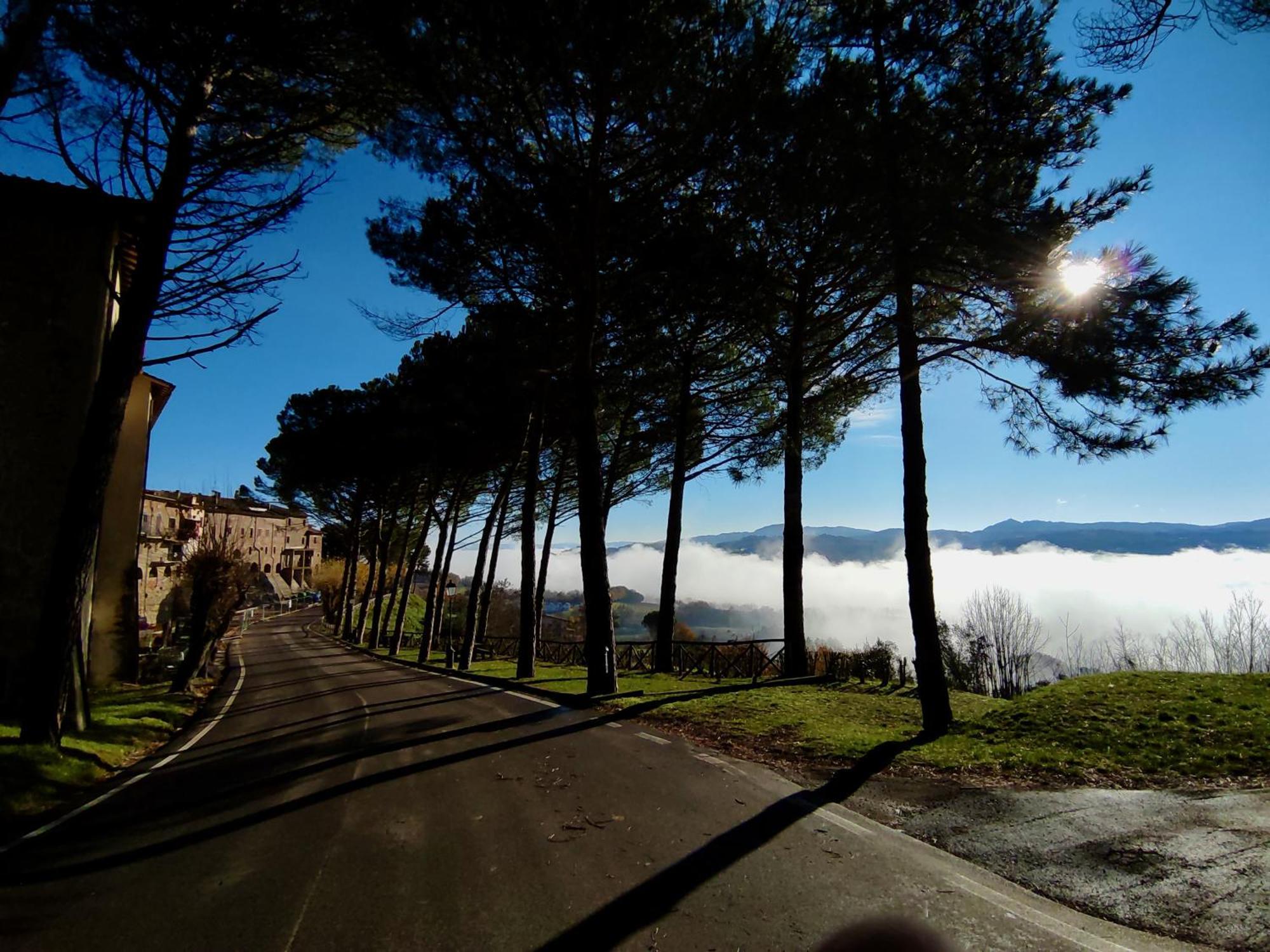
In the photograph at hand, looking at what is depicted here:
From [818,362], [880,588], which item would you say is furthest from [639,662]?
[880,588]

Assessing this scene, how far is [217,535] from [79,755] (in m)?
13.3

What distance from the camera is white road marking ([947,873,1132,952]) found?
3100mm

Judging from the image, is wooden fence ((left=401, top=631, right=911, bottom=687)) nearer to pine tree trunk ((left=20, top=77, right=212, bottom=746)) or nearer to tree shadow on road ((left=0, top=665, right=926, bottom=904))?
tree shadow on road ((left=0, top=665, right=926, bottom=904))

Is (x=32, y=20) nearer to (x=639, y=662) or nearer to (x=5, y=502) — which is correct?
(x=5, y=502)

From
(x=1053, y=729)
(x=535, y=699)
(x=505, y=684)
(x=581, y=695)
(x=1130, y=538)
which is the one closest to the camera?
(x=1053, y=729)

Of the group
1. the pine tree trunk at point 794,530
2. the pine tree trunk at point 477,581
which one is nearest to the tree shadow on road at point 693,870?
the pine tree trunk at point 794,530

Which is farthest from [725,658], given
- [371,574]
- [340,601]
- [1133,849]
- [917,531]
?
[340,601]

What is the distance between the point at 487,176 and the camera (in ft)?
38.6

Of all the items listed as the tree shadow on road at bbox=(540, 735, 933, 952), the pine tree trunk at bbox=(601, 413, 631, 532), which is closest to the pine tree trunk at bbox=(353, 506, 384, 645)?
the pine tree trunk at bbox=(601, 413, 631, 532)

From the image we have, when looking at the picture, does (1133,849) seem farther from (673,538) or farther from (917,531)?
(673,538)

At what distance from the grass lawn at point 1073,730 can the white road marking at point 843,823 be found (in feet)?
5.75

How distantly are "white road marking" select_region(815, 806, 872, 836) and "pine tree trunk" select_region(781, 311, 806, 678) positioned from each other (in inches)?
352

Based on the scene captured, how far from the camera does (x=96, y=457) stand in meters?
7.71

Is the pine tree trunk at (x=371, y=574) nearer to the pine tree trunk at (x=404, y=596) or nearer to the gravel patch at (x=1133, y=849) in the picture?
the pine tree trunk at (x=404, y=596)
